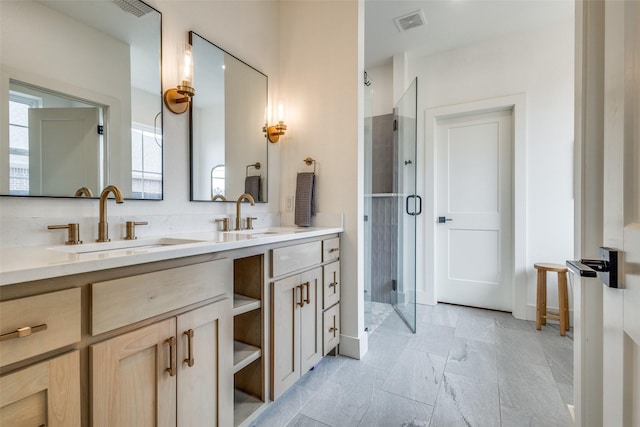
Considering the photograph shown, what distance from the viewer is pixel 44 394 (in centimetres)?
68

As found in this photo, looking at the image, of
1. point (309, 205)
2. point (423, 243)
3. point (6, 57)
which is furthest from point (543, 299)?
point (6, 57)

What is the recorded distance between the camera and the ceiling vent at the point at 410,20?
8.09 feet

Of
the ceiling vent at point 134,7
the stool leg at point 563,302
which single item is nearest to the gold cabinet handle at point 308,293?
the ceiling vent at point 134,7

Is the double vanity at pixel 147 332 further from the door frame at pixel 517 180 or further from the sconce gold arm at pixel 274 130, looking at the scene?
the door frame at pixel 517 180

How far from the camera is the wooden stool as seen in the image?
2.34 m

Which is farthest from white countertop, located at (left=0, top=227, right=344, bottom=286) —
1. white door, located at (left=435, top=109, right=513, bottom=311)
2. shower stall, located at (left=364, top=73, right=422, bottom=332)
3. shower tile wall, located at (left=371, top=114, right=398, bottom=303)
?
white door, located at (left=435, top=109, right=513, bottom=311)

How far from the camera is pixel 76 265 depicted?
715 mm

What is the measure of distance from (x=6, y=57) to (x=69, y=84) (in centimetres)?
18

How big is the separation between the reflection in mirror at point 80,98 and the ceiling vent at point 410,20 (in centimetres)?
203

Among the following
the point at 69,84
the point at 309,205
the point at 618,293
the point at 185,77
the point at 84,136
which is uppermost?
the point at 185,77

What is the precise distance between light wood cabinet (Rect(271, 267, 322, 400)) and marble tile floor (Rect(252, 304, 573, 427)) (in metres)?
0.17

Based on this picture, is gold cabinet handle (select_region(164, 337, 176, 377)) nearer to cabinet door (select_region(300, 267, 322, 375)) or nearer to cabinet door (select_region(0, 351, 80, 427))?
cabinet door (select_region(0, 351, 80, 427))

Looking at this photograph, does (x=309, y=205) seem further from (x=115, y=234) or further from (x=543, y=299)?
(x=543, y=299)

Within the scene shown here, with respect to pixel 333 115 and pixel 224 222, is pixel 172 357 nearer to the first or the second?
pixel 224 222
